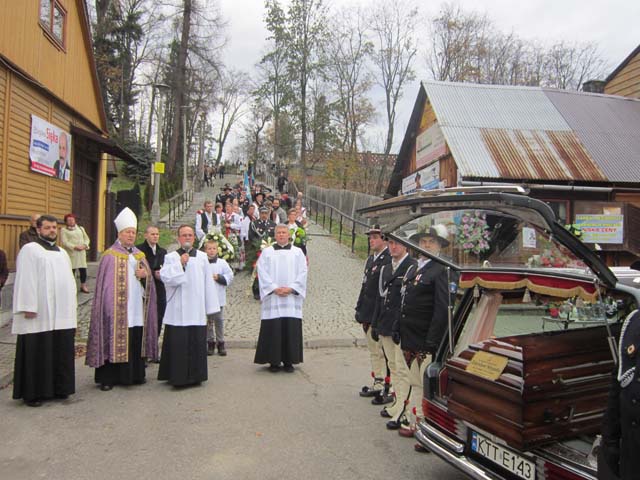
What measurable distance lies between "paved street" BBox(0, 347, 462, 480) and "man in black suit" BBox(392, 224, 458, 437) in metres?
0.50

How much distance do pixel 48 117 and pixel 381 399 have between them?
1102cm

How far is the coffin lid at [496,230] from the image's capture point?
2.81 metres

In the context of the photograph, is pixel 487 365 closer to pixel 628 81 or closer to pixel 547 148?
pixel 547 148

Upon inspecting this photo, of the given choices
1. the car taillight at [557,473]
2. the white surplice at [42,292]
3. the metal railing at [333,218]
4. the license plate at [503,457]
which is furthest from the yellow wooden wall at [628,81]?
the white surplice at [42,292]

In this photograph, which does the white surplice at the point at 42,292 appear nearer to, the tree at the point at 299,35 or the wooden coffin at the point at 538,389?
the wooden coffin at the point at 538,389

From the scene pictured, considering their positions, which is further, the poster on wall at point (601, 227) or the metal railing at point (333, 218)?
the metal railing at point (333, 218)

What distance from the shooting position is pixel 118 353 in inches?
242

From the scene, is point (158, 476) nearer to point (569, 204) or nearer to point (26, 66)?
point (26, 66)

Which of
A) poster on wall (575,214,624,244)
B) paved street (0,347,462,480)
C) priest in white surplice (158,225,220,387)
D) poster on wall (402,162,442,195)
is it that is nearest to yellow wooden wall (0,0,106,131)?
priest in white surplice (158,225,220,387)

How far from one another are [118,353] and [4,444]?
1772 mm

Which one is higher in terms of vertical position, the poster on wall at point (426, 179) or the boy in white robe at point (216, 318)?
the poster on wall at point (426, 179)

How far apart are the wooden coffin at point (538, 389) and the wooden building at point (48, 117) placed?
9.73 m

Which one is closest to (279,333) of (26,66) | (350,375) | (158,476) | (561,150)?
(350,375)

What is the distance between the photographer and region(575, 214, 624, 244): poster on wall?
12789mm
